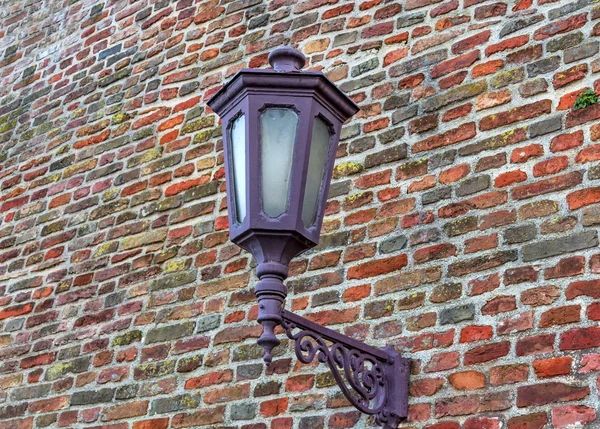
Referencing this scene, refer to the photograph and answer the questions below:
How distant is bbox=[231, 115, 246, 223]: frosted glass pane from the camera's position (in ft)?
8.64

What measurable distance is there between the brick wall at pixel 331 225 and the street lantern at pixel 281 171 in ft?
1.50

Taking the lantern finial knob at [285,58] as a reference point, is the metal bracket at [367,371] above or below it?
below

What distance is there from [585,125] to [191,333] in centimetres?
177

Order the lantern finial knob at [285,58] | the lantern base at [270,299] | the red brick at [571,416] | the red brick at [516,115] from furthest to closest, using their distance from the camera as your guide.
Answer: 1. the red brick at [516,115]
2. the lantern finial knob at [285,58]
3. the red brick at [571,416]
4. the lantern base at [270,299]

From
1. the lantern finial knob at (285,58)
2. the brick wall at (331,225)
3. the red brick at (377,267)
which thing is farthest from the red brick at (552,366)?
the lantern finial knob at (285,58)

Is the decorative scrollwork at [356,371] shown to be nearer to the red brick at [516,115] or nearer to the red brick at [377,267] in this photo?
the red brick at [377,267]

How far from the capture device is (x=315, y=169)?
2.69 meters

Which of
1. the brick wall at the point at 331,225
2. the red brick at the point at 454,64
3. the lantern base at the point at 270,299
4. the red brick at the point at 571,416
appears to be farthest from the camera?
the red brick at the point at 454,64

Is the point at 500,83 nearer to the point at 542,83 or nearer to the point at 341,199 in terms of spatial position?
the point at 542,83

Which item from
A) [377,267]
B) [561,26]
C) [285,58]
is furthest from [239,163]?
[561,26]

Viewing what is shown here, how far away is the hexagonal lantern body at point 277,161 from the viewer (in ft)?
8.41

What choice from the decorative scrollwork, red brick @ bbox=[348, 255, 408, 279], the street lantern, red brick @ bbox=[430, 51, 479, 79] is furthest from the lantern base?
red brick @ bbox=[430, 51, 479, 79]

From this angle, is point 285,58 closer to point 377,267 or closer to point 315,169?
point 315,169

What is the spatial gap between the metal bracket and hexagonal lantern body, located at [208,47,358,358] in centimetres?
25
